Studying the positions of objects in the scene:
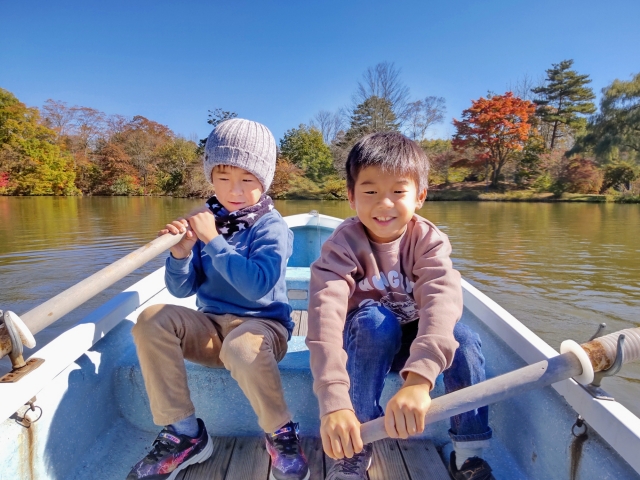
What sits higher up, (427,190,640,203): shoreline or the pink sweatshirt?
the pink sweatshirt

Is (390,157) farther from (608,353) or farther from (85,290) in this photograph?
(85,290)

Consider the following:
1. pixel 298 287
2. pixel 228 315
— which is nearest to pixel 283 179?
pixel 298 287

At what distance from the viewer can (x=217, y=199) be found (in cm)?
151

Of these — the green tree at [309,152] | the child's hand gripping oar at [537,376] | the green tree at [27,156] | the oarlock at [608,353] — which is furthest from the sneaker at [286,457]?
the green tree at [27,156]

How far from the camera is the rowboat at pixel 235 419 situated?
0.94 meters

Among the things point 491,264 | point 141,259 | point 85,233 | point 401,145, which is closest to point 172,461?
point 141,259

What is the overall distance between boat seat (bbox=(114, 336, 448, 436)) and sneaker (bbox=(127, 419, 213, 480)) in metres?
0.15

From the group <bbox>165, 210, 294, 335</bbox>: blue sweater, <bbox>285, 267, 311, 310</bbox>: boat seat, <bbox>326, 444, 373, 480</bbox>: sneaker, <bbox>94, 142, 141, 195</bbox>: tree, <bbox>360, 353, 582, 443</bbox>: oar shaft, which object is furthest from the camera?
<bbox>94, 142, 141, 195</bbox>: tree

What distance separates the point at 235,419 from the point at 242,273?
486 millimetres

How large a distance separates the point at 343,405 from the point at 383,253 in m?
0.46

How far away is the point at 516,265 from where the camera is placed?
669 cm

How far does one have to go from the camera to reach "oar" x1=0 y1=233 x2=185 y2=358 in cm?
94

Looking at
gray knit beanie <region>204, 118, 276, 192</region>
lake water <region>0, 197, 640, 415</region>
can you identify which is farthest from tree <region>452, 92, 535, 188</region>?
gray knit beanie <region>204, 118, 276, 192</region>

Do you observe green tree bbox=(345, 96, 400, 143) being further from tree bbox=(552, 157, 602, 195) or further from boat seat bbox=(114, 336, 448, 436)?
boat seat bbox=(114, 336, 448, 436)
